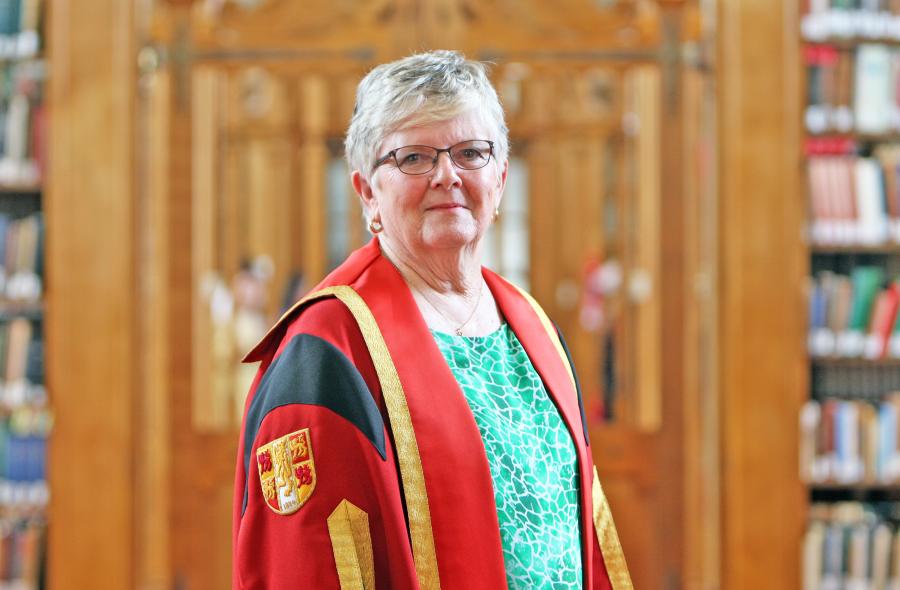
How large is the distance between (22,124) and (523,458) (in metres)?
3.15

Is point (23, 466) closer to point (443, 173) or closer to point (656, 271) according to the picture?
point (656, 271)

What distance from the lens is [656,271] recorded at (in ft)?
14.2

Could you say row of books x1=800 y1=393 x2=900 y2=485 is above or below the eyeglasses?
below

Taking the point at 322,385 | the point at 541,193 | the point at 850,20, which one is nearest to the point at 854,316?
the point at 850,20

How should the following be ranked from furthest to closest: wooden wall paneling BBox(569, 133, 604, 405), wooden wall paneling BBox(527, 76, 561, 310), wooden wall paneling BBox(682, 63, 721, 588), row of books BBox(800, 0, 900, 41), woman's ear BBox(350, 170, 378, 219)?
1. wooden wall paneling BBox(569, 133, 604, 405)
2. wooden wall paneling BBox(527, 76, 561, 310)
3. wooden wall paneling BBox(682, 63, 721, 588)
4. row of books BBox(800, 0, 900, 41)
5. woman's ear BBox(350, 170, 378, 219)

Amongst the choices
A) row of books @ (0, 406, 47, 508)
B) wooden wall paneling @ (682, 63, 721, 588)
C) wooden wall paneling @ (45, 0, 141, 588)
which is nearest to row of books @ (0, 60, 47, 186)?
wooden wall paneling @ (45, 0, 141, 588)

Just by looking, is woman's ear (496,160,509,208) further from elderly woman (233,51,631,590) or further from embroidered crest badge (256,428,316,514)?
embroidered crest badge (256,428,316,514)

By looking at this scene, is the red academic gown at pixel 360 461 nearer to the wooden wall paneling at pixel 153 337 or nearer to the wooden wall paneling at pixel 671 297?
the wooden wall paneling at pixel 153 337

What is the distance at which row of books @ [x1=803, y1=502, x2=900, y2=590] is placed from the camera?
4.02 m

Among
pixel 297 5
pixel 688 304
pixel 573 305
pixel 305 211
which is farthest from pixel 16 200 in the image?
pixel 573 305

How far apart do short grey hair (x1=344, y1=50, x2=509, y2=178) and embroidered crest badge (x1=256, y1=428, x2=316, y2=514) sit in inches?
15.8

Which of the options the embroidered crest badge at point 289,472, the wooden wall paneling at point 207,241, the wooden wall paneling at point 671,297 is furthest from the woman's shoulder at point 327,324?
the wooden wall paneling at point 207,241

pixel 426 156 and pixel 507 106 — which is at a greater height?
pixel 507 106

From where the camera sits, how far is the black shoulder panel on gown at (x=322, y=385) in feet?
4.42
